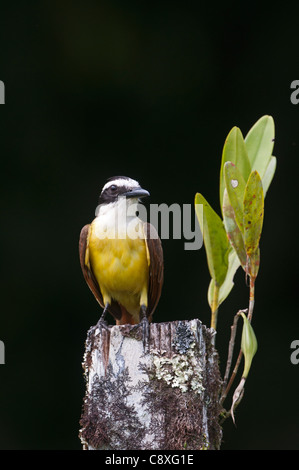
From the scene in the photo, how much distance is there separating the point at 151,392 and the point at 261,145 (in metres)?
1.64

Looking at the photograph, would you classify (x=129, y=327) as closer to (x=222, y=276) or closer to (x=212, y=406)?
(x=212, y=406)

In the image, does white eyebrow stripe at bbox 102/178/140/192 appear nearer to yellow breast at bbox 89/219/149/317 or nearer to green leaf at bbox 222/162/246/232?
yellow breast at bbox 89/219/149/317

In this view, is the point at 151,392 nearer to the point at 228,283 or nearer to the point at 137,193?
the point at 228,283

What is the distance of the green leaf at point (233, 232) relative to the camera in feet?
12.1

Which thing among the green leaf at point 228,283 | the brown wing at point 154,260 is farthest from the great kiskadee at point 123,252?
the green leaf at point 228,283

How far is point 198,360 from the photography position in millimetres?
3221

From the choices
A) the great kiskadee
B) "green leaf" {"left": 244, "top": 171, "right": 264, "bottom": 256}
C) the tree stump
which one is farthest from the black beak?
the tree stump

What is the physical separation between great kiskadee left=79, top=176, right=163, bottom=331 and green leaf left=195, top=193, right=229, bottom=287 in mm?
573

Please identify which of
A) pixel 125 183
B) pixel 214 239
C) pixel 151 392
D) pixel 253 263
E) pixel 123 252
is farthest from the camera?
pixel 125 183

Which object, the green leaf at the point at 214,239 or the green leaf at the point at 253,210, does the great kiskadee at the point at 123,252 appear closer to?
the green leaf at the point at 214,239

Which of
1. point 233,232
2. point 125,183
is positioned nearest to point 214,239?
point 233,232

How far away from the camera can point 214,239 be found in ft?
12.5

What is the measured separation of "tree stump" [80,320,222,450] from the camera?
3088 millimetres

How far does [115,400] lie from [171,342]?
1.18ft
